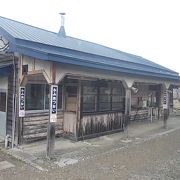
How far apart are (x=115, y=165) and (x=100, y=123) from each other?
12.1 ft

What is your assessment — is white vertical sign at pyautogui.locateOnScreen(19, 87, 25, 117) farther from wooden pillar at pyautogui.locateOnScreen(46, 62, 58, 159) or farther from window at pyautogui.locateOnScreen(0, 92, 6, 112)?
wooden pillar at pyautogui.locateOnScreen(46, 62, 58, 159)

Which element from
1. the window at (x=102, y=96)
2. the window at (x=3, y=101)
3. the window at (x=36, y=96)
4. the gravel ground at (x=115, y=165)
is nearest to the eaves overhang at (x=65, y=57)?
the window at (x=102, y=96)

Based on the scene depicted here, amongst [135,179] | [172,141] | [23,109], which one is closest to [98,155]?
[135,179]

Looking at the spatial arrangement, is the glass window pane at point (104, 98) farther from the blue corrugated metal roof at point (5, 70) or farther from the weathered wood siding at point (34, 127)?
the blue corrugated metal roof at point (5, 70)

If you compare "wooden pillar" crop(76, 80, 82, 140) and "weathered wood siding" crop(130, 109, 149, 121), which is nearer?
"wooden pillar" crop(76, 80, 82, 140)

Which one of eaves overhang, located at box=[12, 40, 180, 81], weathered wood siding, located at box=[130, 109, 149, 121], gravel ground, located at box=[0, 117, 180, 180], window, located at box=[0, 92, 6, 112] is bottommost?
gravel ground, located at box=[0, 117, 180, 180]

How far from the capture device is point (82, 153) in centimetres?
728

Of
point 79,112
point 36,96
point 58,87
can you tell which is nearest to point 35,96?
point 36,96

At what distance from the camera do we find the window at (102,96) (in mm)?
9266

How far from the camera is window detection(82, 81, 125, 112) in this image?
9.27m

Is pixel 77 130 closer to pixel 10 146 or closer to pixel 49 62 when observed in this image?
pixel 10 146

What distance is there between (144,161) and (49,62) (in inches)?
153

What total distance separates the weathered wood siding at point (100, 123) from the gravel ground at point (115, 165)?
107cm

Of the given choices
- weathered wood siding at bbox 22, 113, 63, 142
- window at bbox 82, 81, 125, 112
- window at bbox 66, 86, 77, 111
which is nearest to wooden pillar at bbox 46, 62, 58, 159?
weathered wood siding at bbox 22, 113, 63, 142
